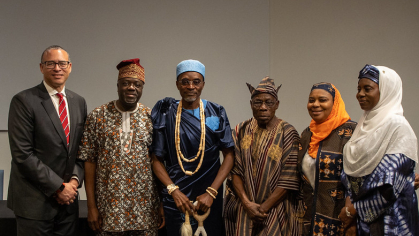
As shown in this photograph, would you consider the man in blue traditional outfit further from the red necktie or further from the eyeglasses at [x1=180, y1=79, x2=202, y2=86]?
the red necktie

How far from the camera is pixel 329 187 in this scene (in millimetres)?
2277

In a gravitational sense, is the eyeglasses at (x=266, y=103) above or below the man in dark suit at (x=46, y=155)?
above

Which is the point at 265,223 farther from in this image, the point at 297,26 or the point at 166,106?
the point at 297,26

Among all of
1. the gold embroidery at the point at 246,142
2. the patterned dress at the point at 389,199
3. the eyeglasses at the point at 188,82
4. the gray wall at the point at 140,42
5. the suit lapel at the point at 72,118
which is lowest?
the patterned dress at the point at 389,199

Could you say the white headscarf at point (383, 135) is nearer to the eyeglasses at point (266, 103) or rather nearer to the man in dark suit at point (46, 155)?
the eyeglasses at point (266, 103)

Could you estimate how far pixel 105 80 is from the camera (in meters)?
4.27

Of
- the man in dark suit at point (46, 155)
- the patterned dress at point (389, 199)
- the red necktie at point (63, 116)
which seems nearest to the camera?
the patterned dress at point (389, 199)

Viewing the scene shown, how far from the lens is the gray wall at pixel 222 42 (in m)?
4.16

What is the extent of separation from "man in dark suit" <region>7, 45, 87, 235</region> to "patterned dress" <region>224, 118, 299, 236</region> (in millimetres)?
1172

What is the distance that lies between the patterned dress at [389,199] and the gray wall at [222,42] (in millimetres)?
2440

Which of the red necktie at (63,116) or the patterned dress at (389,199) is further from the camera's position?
the red necktie at (63,116)

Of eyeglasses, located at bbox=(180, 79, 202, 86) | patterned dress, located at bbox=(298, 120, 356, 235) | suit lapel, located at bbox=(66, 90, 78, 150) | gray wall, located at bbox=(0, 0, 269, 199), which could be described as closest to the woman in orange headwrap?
patterned dress, located at bbox=(298, 120, 356, 235)

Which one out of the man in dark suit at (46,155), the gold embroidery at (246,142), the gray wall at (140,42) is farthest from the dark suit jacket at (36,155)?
the gray wall at (140,42)

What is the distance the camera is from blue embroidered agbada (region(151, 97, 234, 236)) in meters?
2.49
